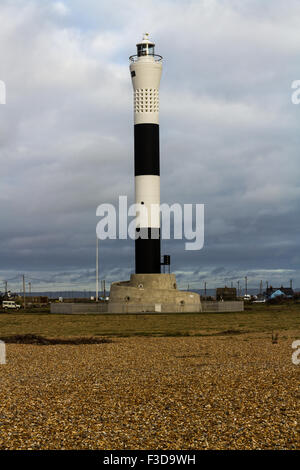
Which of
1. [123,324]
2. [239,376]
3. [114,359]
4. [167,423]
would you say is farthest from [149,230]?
[167,423]

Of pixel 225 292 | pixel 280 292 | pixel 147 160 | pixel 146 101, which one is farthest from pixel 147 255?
pixel 280 292

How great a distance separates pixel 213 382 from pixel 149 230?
143 feet

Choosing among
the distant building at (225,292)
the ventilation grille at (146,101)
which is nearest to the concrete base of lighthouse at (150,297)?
the ventilation grille at (146,101)

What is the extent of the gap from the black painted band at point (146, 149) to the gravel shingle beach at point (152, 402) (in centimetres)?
3745

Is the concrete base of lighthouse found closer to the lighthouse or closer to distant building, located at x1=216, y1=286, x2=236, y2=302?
the lighthouse

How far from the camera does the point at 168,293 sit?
195ft

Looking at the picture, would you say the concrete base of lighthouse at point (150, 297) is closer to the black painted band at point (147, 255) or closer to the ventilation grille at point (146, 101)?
the black painted band at point (147, 255)

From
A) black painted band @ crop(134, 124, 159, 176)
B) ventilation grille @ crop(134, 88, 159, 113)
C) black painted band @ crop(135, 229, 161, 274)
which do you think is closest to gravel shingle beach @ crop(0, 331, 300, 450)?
black painted band @ crop(135, 229, 161, 274)

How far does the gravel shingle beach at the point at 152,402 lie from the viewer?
10.9 meters

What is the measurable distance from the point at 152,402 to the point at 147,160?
46841 mm

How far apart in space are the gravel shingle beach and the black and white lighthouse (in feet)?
120

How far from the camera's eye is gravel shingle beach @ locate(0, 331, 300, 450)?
10883mm

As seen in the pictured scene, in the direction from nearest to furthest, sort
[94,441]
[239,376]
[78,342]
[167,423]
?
[94,441] → [167,423] → [239,376] → [78,342]
